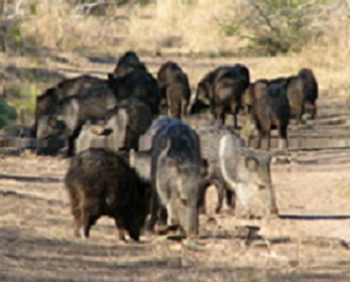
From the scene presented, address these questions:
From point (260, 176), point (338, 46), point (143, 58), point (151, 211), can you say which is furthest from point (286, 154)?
point (143, 58)

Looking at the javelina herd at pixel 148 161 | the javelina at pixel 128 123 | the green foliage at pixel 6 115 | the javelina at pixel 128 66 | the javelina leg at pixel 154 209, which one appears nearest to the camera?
the javelina herd at pixel 148 161

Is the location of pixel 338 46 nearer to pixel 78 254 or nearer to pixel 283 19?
pixel 283 19

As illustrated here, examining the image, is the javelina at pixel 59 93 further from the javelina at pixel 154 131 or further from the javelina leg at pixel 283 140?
the javelina at pixel 154 131

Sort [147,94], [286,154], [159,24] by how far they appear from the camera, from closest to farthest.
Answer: [286,154] < [147,94] < [159,24]

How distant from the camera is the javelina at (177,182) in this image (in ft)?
35.3

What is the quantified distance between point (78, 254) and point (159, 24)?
37234 mm

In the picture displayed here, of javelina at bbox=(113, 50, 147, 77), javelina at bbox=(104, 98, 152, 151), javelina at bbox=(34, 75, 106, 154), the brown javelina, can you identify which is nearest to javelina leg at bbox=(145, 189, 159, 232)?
javelina at bbox=(104, 98, 152, 151)

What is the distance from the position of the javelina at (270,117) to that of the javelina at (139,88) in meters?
1.50

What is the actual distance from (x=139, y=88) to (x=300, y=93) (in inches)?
164

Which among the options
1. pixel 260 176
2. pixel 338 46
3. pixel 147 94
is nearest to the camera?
pixel 260 176

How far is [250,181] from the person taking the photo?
1245 centimetres

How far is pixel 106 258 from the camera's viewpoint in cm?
1020

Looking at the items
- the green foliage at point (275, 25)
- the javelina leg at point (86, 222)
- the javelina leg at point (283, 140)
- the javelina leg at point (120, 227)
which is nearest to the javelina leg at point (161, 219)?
the javelina leg at point (120, 227)

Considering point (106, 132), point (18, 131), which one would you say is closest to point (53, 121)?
point (18, 131)
